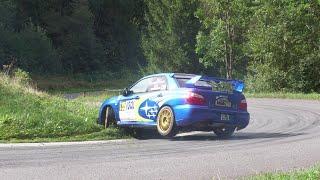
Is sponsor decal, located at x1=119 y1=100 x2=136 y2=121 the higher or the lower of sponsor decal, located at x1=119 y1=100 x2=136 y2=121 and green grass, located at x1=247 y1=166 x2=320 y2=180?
the higher

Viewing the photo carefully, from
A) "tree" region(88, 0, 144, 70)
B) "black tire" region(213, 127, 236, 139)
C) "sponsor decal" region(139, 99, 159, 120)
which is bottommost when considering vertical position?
"black tire" region(213, 127, 236, 139)

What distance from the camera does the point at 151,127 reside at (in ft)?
48.5

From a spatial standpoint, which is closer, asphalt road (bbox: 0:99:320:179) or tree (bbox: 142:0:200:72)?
asphalt road (bbox: 0:99:320:179)

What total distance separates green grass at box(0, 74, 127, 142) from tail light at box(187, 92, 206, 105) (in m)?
2.37

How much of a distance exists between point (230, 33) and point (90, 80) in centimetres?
2874

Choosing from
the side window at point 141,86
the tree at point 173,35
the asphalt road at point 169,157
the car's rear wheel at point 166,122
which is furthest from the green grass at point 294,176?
the tree at point 173,35

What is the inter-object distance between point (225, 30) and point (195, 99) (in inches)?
1185

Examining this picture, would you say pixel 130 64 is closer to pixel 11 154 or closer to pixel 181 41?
pixel 181 41

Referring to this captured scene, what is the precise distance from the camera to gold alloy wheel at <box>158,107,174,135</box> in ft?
46.7

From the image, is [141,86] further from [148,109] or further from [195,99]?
[195,99]

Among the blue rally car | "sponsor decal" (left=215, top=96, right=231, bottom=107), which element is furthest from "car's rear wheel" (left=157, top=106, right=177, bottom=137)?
"sponsor decal" (left=215, top=96, right=231, bottom=107)

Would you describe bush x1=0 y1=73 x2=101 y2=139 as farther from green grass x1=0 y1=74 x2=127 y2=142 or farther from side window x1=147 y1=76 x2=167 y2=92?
side window x1=147 y1=76 x2=167 y2=92

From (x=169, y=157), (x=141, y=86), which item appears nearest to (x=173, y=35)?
(x=141, y=86)

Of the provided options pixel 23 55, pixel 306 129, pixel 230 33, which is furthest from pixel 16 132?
pixel 23 55
